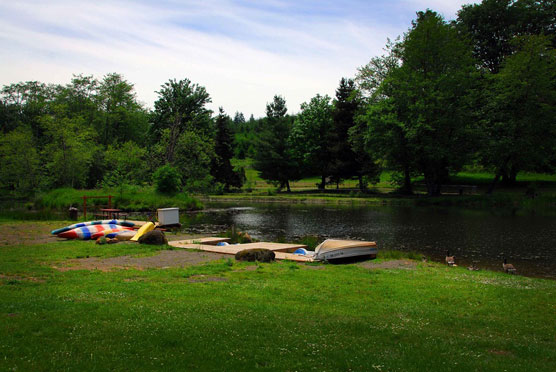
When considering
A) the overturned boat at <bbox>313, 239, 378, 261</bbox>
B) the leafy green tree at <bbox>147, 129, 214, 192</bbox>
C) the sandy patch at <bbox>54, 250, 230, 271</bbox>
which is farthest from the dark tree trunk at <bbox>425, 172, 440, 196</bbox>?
the sandy patch at <bbox>54, 250, 230, 271</bbox>

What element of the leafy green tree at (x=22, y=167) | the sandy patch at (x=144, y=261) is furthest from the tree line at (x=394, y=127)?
the sandy patch at (x=144, y=261)

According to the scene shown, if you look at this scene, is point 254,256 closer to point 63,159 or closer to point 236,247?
point 236,247

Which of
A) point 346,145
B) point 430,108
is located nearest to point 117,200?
point 430,108

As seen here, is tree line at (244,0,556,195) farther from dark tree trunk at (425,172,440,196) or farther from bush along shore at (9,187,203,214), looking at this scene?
bush along shore at (9,187,203,214)

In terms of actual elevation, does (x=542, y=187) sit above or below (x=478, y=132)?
below

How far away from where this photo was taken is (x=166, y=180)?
45406 millimetres

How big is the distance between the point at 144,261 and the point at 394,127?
46416mm

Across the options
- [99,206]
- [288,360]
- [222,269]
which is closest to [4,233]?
[222,269]

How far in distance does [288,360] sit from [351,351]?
101 centimetres

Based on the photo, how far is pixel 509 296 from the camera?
1103 cm

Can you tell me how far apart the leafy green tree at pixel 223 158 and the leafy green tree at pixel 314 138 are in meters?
10.8

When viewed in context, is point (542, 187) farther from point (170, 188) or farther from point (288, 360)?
point (288, 360)

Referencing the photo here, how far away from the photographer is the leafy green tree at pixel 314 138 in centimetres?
7650

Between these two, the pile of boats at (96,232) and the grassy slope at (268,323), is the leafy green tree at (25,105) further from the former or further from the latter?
the grassy slope at (268,323)
